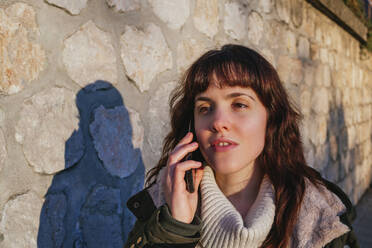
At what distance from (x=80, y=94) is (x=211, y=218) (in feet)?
2.52

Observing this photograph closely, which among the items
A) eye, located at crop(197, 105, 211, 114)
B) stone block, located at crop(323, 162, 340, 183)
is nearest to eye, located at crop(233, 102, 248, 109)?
eye, located at crop(197, 105, 211, 114)

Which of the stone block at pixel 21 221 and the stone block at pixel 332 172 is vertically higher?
the stone block at pixel 21 221

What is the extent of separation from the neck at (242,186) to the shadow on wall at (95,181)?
0.50m

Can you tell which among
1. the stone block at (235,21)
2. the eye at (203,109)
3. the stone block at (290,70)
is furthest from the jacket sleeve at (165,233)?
the stone block at (290,70)

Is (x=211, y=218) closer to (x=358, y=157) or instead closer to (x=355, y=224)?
(x=355, y=224)

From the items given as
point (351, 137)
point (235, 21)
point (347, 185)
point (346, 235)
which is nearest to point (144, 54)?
point (235, 21)

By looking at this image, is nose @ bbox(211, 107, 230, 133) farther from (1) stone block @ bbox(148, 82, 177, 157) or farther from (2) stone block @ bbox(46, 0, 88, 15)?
(2) stone block @ bbox(46, 0, 88, 15)

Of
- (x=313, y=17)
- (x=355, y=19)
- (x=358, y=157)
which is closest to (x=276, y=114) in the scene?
(x=313, y=17)

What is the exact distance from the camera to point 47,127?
4.59ft

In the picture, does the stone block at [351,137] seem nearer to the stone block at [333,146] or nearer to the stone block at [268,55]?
the stone block at [333,146]

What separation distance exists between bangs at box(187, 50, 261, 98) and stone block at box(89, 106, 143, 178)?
1.30 ft

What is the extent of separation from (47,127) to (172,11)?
1.03 meters

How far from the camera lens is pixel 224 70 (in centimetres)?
150

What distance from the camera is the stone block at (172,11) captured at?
1.94 metres
